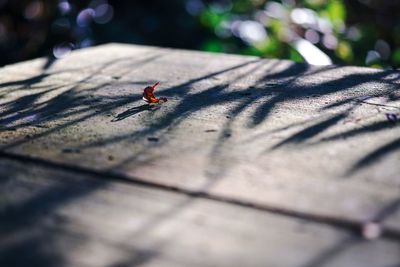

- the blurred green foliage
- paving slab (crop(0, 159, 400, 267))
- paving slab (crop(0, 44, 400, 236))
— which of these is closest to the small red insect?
paving slab (crop(0, 44, 400, 236))

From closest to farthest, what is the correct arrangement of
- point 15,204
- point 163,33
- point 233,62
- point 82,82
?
point 15,204 → point 82,82 → point 233,62 → point 163,33

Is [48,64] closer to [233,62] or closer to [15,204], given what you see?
[233,62]

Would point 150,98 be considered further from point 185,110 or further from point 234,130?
point 234,130

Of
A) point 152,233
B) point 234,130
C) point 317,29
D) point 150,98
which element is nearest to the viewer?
point 152,233

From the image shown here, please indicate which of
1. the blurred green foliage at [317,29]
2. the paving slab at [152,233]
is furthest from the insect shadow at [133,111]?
the blurred green foliage at [317,29]

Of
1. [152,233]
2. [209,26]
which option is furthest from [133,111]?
[209,26]

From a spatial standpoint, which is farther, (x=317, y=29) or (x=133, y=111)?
(x=317, y=29)

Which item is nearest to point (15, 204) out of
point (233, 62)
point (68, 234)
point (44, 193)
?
point (44, 193)
